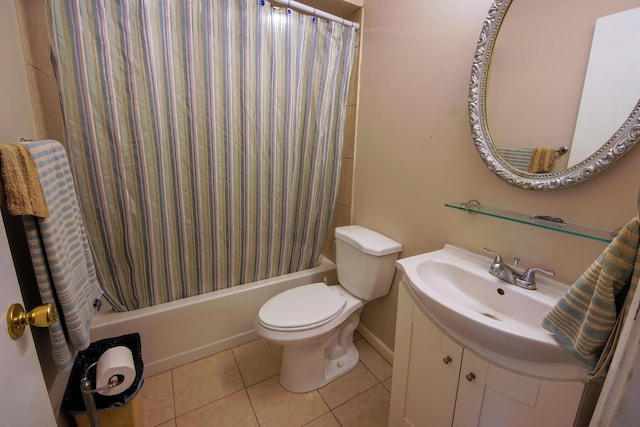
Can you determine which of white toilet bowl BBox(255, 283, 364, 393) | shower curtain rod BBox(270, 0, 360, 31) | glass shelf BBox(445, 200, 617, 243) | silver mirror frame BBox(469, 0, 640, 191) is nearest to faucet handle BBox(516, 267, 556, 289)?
glass shelf BBox(445, 200, 617, 243)

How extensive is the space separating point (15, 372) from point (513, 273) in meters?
1.33

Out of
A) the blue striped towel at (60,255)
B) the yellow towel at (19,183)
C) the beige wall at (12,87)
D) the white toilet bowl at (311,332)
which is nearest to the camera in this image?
the yellow towel at (19,183)

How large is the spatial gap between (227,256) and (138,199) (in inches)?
22.0

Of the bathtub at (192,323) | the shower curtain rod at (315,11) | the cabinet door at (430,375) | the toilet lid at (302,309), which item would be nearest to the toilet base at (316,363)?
the toilet lid at (302,309)

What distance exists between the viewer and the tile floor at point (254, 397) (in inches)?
53.5

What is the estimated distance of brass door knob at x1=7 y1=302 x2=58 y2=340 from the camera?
53cm

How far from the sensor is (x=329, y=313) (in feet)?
4.65

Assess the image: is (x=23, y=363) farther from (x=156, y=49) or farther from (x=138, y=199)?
(x=156, y=49)

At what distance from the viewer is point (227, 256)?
170 centimetres

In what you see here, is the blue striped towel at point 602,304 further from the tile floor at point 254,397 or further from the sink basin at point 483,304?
the tile floor at point 254,397

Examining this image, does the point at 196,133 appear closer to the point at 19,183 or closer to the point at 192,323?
the point at 19,183

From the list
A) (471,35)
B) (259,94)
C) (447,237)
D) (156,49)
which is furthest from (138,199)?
(471,35)

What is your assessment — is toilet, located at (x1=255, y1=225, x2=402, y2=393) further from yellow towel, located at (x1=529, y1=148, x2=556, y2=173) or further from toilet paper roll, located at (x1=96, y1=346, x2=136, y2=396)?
yellow towel, located at (x1=529, y1=148, x2=556, y2=173)

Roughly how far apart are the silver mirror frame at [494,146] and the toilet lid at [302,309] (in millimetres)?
962
